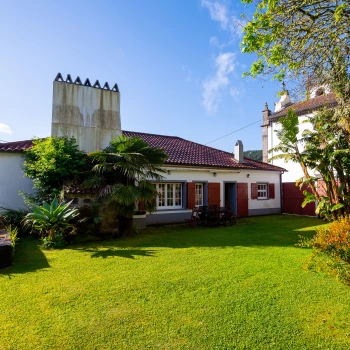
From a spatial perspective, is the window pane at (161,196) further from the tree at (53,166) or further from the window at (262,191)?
the window at (262,191)

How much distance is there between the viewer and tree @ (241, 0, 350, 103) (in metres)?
5.82

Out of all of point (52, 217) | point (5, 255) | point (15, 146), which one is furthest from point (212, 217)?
point (15, 146)

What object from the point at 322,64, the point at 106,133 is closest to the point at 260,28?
the point at 322,64

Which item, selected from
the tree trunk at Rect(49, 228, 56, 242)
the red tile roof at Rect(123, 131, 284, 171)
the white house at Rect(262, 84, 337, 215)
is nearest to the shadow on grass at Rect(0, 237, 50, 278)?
the tree trunk at Rect(49, 228, 56, 242)

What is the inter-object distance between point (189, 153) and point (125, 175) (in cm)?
713

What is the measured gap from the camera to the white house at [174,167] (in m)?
11.7

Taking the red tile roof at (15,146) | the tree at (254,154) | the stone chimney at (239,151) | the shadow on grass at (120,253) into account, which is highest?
the tree at (254,154)

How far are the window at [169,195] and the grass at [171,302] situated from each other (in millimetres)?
6613

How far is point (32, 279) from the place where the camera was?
521 cm

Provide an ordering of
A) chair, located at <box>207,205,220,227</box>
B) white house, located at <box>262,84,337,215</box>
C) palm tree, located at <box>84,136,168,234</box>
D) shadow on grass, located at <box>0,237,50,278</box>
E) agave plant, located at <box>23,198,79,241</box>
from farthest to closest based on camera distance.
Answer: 1. white house, located at <box>262,84,337,215</box>
2. chair, located at <box>207,205,220,227</box>
3. palm tree, located at <box>84,136,168,234</box>
4. agave plant, located at <box>23,198,79,241</box>
5. shadow on grass, located at <box>0,237,50,278</box>

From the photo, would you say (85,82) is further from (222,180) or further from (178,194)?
(222,180)

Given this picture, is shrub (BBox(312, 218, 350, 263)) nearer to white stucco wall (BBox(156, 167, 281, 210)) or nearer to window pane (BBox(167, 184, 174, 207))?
white stucco wall (BBox(156, 167, 281, 210))

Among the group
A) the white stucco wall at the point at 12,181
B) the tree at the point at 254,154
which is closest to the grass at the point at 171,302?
the white stucco wall at the point at 12,181

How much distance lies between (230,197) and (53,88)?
39.3ft
